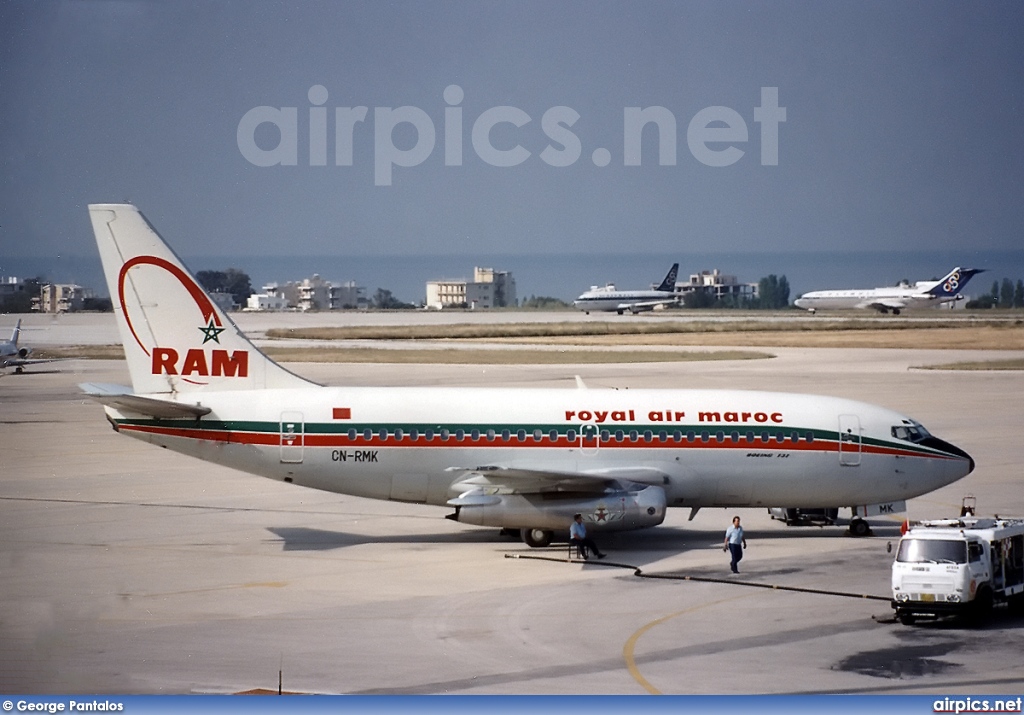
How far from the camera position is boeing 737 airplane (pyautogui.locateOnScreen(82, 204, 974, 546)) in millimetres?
34031

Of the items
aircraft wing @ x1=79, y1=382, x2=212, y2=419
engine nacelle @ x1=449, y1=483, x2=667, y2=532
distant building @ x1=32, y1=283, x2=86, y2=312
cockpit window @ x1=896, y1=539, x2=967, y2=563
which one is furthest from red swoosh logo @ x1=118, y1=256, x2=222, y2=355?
cockpit window @ x1=896, y1=539, x2=967, y2=563

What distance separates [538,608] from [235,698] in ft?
29.4

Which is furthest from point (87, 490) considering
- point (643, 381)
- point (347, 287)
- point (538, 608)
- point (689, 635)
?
point (347, 287)

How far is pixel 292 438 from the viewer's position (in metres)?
33.9

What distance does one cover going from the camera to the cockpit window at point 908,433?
3538 centimetres

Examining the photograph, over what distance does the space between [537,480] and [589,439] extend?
2.43m

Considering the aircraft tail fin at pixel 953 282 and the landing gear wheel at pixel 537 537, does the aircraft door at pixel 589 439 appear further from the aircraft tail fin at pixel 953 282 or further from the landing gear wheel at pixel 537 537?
the aircraft tail fin at pixel 953 282

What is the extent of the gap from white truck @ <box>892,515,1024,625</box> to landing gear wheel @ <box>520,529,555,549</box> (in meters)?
10.1

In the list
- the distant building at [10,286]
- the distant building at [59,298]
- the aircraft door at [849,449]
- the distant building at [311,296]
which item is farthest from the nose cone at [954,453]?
the distant building at [311,296]

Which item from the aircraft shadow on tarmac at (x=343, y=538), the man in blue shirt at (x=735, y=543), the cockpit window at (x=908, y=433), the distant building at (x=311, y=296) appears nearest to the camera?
the man in blue shirt at (x=735, y=543)

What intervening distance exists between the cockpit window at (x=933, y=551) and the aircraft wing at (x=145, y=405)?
17444mm

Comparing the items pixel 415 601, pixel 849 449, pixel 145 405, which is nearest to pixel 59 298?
pixel 145 405

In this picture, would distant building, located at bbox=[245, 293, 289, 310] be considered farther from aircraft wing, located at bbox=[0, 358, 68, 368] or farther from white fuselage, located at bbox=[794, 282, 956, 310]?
white fuselage, located at bbox=[794, 282, 956, 310]

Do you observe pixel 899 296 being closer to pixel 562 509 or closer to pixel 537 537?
pixel 537 537
